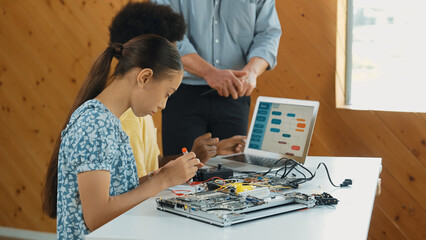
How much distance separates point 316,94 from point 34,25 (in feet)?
6.14

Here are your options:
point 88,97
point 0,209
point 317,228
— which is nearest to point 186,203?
point 317,228

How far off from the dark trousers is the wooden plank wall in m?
0.80

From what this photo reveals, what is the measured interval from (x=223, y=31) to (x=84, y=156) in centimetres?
124

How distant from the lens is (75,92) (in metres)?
3.59

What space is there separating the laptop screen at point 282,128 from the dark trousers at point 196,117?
186 mm

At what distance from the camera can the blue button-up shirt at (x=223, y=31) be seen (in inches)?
99.1

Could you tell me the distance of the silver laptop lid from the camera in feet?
7.00

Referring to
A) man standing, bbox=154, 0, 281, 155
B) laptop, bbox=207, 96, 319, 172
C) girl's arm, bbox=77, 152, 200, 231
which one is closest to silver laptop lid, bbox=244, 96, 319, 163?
laptop, bbox=207, 96, 319, 172

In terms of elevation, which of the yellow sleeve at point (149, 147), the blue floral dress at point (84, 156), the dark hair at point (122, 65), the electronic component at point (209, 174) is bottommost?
the electronic component at point (209, 174)

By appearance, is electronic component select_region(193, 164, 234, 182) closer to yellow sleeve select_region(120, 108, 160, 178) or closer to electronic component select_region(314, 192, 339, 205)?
yellow sleeve select_region(120, 108, 160, 178)

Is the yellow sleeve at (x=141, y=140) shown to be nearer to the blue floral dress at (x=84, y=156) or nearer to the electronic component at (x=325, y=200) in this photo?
the blue floral dress at (x=84, y=156)

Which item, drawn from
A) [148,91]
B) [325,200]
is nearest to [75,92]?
[148,91]

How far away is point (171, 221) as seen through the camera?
53.0 inches

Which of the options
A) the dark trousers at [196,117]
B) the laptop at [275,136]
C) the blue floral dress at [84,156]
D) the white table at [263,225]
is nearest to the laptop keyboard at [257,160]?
the laptop at [275,136]
